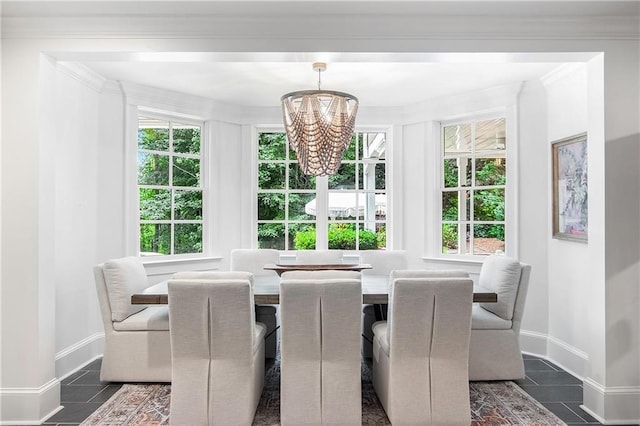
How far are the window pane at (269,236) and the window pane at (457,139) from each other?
2.27 metres

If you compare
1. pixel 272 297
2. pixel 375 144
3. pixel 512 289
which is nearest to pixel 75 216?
pixel 272 297

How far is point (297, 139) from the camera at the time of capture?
11.2 feet

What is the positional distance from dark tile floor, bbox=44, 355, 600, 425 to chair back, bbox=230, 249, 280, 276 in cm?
154

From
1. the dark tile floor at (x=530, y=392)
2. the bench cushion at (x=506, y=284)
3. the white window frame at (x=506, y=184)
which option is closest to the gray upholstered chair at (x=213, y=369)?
the dark tile floor at (x=530, y=392)

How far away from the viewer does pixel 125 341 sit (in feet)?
11.2

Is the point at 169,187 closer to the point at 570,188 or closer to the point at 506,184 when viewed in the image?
the point at 506,184

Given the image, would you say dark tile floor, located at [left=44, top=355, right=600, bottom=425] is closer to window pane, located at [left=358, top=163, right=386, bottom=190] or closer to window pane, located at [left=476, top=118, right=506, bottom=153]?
window pane, located at [left=476, top=118, right=506, bottom=153]

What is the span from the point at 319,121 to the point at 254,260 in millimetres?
1805

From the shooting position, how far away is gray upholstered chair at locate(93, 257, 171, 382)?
3410mm

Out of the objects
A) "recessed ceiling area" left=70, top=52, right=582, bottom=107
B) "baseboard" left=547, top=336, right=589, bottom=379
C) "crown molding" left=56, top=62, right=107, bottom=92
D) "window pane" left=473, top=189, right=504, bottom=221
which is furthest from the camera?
"window pane" left=473, top=189, right=504, bottom=221

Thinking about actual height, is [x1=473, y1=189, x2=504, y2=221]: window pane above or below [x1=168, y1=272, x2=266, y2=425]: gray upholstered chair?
above

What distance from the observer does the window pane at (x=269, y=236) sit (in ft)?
17.8

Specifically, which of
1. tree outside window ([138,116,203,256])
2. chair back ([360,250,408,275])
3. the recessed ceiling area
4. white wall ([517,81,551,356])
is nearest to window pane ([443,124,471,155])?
the recessed ceiling area

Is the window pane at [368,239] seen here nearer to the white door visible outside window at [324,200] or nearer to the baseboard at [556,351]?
the white door visible outside window at [324,200]
